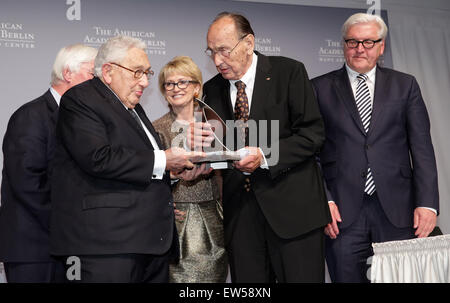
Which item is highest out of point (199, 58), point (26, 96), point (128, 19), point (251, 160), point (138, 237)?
point (128, 19)

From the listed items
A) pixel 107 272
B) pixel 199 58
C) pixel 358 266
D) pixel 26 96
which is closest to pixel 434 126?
pixel 199 58

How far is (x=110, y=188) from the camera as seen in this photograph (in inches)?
103

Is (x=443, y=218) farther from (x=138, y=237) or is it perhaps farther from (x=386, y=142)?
(x=138, y=237)

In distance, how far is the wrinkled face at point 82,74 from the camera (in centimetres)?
375

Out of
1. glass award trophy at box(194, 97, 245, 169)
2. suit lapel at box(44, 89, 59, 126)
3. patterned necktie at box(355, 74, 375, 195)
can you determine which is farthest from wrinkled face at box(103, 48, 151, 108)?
patterned necktie at box(355, 74, 375, 195)

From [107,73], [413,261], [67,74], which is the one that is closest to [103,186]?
[107,73]

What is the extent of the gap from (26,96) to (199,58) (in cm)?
155

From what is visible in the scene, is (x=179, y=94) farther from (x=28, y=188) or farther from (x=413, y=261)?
(x=413, y=261)

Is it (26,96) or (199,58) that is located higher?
(199,58)

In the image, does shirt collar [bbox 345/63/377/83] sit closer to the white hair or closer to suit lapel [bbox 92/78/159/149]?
suit lapel [bbox 92/78/159/149]

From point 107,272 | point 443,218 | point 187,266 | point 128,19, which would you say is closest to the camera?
point 107,272

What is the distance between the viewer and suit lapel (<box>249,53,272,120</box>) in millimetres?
3033

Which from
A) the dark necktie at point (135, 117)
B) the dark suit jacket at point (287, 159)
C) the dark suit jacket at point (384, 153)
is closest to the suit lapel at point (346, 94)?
the dark suit jacket at point (384, 153)

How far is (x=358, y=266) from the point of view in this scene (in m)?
3.41
